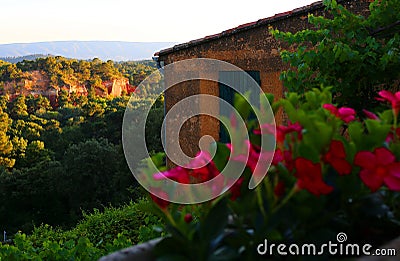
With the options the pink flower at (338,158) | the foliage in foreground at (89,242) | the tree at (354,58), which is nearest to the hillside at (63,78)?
the foliage in foreground at (89,242)

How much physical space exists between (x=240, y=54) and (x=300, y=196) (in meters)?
6.19

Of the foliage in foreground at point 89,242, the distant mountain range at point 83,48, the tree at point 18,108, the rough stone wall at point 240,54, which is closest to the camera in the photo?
the foliage in foreground at point 89,242

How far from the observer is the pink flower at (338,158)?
3.04 feet

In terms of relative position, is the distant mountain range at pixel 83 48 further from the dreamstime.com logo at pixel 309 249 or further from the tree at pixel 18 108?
the dreamstime.com logo at pixel 309 249

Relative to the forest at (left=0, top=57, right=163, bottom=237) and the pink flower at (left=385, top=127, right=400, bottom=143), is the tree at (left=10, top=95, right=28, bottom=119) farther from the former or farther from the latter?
the pink flower at (left=385, top=127, right=400, bottom=143)

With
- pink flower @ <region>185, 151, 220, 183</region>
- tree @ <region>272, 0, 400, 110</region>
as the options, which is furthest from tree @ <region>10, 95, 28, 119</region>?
pink flower @ <region>185, 151, 220, 183</region>

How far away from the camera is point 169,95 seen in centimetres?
838

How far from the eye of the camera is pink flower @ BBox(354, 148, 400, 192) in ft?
3.01

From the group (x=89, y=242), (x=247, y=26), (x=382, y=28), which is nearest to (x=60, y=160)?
(x=247, y=26)

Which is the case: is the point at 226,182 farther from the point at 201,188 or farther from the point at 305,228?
the point at 305,228

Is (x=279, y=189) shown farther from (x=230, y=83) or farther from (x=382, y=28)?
(x=230, y=83)

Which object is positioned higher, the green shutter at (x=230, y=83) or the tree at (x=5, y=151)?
the green shutter at (x=230, y=83)

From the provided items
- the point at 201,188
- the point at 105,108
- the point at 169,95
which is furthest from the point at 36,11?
the point at 201,188

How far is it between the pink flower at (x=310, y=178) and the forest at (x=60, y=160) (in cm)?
1400
